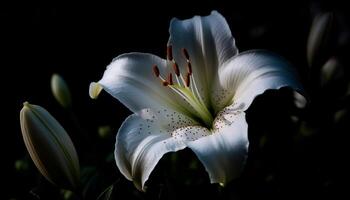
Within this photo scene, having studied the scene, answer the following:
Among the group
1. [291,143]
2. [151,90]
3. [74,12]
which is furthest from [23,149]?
[291,143]

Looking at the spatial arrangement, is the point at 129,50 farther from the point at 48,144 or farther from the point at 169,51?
the point at 48,144

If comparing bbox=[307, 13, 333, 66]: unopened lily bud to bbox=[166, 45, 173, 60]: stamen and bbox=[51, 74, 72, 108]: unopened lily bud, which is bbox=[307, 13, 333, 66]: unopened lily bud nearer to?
bbox=[166, 45, 173, 60]: stamen

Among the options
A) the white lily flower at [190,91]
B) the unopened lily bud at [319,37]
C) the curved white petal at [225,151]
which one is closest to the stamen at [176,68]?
the white lily flower at [190,91]

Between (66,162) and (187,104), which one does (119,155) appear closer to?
(66,162)

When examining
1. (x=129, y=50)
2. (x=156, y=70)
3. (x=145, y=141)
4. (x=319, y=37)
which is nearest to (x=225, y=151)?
(x=145, y=141)

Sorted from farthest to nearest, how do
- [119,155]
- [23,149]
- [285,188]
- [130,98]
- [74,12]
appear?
[74,12]
[23,149]
[285,188]
[130,98]
[119,155]

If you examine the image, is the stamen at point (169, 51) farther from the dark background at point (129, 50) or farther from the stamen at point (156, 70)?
the dark background at point (129, 50)

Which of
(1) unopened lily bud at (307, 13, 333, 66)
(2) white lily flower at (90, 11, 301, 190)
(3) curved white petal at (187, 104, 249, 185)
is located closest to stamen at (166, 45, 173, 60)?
(2) white lily flower at (90, 11, 301, 190)
